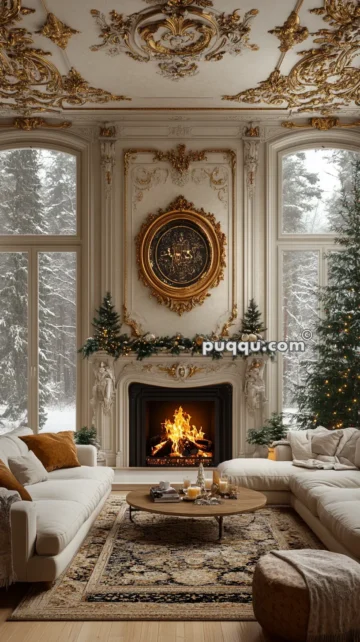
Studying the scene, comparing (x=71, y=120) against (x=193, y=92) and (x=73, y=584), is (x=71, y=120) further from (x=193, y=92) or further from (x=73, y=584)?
(x=73, y=584)

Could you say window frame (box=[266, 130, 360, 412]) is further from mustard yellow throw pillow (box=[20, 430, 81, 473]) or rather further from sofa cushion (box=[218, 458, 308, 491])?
mustard yellow throw pillow (box=[20, 430, 81, 473])

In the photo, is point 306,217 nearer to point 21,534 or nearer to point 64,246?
point 64,246

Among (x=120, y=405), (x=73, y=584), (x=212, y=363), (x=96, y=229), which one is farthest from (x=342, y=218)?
(x=73, y=584)

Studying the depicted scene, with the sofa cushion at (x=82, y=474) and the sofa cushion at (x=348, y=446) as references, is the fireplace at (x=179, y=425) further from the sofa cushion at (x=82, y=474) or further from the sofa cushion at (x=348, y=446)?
the sofa cushion at (x=82, y=474)

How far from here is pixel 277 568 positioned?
12.1 feet

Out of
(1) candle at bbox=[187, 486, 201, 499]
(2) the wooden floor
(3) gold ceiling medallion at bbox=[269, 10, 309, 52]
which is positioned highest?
(3) gold ceiling medallion at bbox=[269, 10, 309, 52]

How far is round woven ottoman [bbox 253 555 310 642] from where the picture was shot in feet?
11.4

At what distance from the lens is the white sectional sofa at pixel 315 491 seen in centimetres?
461

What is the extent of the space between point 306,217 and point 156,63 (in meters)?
2.86

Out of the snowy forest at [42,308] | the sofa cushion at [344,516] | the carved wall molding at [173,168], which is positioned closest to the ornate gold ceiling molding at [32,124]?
the snowy forest at [42,308]

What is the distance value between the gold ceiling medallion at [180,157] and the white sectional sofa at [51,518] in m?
3.93

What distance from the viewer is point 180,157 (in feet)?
27.8

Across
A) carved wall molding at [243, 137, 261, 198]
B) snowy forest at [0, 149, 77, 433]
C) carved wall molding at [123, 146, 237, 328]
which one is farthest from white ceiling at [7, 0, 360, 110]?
snowy forest at [0, 149, 77, 433]

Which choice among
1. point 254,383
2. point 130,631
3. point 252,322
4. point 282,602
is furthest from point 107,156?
point 282,602
